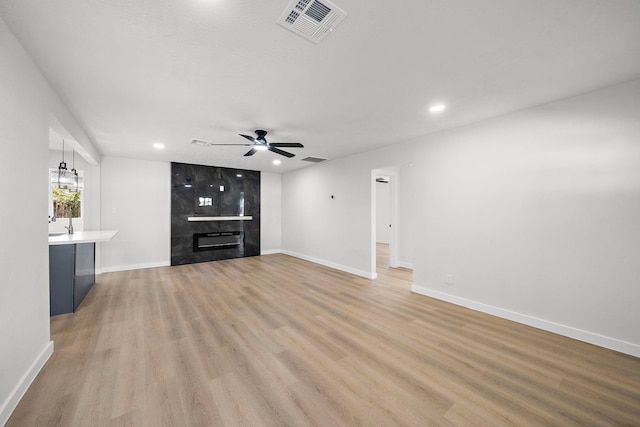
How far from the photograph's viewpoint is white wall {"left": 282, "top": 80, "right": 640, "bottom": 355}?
2.41 metres

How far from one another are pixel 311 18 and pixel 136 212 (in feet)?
20.2

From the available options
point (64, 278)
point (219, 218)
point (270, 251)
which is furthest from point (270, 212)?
point (64, 278)

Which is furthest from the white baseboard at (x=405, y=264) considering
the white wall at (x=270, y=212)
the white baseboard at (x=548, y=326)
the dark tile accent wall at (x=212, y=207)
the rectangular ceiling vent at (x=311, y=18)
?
the rectangular ceiling vent at (x=311, y=18)

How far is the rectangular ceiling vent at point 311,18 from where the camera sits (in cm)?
148

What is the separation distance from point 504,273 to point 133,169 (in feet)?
24.7

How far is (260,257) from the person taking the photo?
23.9ft

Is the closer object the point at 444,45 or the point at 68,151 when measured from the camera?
the point at 444,45

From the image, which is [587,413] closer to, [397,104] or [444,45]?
[444,45]

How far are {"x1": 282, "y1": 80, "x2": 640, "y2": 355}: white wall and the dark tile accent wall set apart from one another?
15.6ft

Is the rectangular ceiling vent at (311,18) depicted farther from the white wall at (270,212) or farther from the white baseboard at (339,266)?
the white wall at (270,212)

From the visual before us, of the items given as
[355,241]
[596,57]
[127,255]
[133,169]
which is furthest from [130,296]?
[596,57]

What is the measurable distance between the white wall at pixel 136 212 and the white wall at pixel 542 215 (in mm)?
5784

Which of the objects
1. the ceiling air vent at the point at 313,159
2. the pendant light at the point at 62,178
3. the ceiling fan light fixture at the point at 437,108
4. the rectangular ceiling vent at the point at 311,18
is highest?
the ceiling air vent at the point at 313,159

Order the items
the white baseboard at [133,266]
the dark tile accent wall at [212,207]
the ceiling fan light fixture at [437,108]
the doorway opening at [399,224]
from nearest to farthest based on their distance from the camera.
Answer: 1. the ceiling fan light fixture at [437,108]
2. the white baseboard at [133,266]
3. the doorway opening at [399,224]
4. the dark tile accent wall at [212,207]
